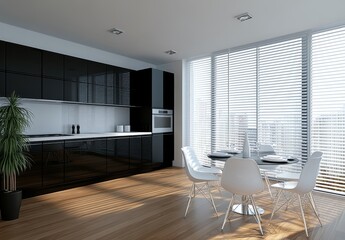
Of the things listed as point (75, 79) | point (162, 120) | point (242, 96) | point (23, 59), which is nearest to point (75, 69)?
point (75, 79)

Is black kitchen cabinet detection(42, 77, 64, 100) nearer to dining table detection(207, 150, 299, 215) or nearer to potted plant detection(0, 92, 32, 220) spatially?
potted plant detection(0, 92, 32, 220)

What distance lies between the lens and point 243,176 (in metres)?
2.38

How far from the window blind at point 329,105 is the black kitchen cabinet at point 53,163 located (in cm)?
437

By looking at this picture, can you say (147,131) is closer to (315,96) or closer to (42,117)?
(42,117)

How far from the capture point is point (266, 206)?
321cm

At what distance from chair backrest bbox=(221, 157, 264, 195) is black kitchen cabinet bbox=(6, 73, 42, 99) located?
3.32 metres

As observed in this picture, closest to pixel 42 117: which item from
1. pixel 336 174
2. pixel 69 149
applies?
pixel 69 149

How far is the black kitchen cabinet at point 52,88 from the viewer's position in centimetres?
390

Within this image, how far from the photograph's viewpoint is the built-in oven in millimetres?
5512

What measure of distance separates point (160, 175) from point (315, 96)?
344 cm

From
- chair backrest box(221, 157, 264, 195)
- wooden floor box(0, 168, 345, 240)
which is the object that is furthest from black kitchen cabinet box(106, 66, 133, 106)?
chair backrest box(221, 157, 264, 195)

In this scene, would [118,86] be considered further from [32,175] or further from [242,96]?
[242,96]

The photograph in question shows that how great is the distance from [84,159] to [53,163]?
56 centimetres

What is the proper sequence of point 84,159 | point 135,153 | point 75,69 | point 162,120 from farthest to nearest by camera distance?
point 162,120 < point 135,153 < point 75,69 < point 84,159
